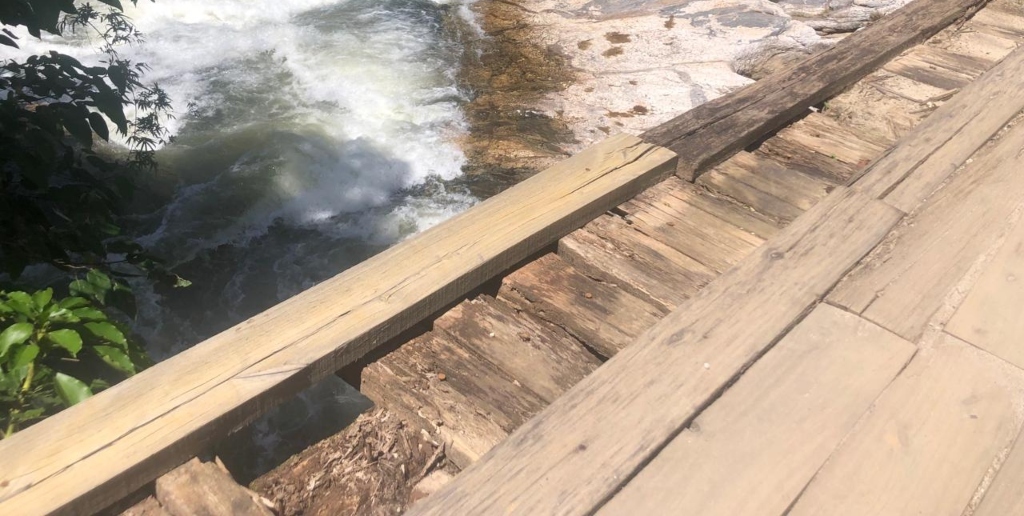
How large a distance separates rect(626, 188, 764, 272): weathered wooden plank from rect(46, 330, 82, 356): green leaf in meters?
1.40

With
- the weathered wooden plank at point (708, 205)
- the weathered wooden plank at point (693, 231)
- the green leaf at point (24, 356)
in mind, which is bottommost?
the weathered wooden plank at point (708, 205)

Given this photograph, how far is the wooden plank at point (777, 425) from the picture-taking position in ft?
4.94

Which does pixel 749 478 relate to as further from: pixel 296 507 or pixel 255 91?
pixel 255 91

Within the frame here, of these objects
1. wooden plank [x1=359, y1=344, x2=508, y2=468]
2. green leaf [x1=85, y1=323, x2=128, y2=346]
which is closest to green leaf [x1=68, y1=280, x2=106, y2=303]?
green leaf [x1=85, y1=323, x2=128, y2=346]

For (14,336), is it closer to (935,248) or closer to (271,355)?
(271,355)

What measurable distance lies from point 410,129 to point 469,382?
4.34 metres

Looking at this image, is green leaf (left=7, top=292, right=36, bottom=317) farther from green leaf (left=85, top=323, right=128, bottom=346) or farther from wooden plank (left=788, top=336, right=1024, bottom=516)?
wooden plank (left=788, top=336, right=1024, bottom=516)

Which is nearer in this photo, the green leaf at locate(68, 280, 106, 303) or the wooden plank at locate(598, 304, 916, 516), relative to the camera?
the wooden plank at locate(598, 304, 916, 516)

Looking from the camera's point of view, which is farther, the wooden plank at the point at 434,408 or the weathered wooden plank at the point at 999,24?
the weathered wooden plank at the point at 999,24

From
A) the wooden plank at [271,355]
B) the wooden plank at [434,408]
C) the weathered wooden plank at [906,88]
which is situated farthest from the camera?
the weathered wooden plank at [906,88]

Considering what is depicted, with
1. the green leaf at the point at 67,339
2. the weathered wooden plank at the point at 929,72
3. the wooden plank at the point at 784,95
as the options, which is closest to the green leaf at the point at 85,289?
the green leaf at the point at 67,339

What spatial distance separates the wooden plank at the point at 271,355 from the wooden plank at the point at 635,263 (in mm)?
56

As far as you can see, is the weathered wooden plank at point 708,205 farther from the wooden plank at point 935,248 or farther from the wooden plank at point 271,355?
the wooden plank at point 935,248

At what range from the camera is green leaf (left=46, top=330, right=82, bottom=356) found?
6.57ft
